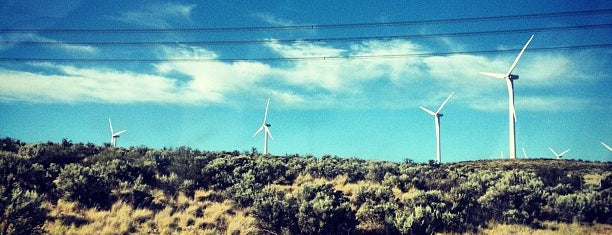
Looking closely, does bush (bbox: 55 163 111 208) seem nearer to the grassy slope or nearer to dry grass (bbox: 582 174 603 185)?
the grassy slope

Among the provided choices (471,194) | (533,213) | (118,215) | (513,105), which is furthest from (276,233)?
(513,105)

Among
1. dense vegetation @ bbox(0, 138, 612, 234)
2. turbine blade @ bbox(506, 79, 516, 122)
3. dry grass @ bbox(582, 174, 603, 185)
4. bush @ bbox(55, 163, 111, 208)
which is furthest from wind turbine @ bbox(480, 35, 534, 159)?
bush @ bbox(55, 163, 111, 208)

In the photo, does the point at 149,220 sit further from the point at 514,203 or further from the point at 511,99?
the point at 511,99

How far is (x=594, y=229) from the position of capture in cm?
1911

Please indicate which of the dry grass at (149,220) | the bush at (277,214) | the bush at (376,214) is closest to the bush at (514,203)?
the bush at (376,214)

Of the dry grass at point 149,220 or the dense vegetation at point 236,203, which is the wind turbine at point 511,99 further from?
the dry grass at point 149,220

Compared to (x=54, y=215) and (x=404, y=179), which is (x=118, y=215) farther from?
(x=404, y=179)

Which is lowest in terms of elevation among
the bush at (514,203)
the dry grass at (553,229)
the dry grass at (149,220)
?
the dry grass at (553,229)

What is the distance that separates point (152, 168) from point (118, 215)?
28.6 ft

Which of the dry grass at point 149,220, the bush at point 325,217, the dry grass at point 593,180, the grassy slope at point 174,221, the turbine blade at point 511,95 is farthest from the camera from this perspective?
the turbine blade at point 511,95

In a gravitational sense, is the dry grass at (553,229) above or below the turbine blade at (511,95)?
below

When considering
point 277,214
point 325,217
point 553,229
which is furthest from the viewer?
point 553,229

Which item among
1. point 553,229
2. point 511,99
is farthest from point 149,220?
point 511,99

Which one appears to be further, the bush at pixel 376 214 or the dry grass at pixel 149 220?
the bush at pixel 376 214
